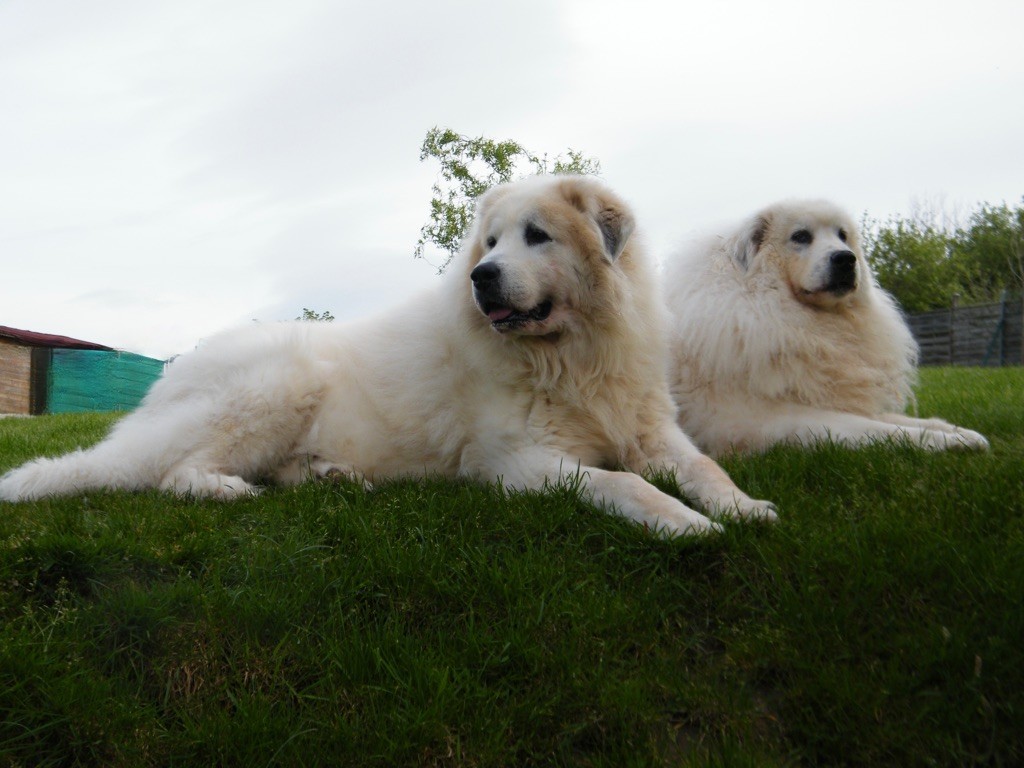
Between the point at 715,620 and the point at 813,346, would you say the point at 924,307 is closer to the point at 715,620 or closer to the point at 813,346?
the point at 813,346

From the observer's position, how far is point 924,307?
3052 centimetres

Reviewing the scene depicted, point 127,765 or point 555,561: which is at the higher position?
point 555,561

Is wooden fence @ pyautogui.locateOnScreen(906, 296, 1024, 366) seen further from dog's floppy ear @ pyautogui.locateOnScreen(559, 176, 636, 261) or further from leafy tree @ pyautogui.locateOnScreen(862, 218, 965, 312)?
dog's floppy ear @ pyautogui.locateOnScreen(559, 176, 636, 261)

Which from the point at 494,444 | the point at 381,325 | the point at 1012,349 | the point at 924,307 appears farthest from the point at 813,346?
the point at 924,307

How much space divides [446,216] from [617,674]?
24.7 m

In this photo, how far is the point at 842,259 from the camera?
4.46m

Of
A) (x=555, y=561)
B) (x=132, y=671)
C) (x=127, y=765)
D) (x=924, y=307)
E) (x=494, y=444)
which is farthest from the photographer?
(x=924, y=307)

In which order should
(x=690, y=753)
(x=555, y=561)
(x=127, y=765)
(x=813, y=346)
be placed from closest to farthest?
(x=690, y=753) → (x=127, y=765) → (x=555, y=561) → (x=813, y=346)

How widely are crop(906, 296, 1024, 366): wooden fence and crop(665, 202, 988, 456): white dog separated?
17.3 metres

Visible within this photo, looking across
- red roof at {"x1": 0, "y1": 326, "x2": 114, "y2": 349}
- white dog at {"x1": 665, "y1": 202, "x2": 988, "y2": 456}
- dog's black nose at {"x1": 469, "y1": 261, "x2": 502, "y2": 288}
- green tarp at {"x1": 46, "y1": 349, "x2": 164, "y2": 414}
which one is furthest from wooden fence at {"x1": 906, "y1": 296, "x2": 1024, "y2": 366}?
red roof at {"x1": 0, "y1": 326, "x2": 114, "y2": 349}

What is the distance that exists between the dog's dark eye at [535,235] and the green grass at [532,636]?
1306 millimetres

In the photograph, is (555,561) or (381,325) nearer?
(555,561)

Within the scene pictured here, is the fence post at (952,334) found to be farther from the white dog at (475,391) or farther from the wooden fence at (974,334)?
the white dog at (475,391)

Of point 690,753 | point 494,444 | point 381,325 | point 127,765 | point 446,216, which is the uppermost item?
point 446,216
